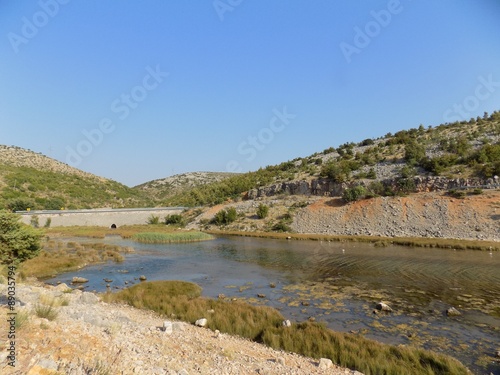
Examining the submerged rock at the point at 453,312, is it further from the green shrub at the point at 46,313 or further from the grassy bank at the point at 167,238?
the grassy bank at the point at 167,238

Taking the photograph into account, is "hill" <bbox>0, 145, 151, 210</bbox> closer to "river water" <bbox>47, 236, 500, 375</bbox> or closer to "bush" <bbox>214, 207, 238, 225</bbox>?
"bush" <bbox>214, 207, 238, 225</bbox>

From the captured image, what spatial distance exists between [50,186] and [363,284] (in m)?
115

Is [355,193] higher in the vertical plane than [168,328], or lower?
higher

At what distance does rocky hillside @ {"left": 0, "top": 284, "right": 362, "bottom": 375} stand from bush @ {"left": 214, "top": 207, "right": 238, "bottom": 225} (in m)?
58.2

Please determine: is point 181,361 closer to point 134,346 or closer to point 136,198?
point 134,346

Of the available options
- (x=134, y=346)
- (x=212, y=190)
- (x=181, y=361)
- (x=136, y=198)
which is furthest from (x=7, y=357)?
(x=136, y=198)

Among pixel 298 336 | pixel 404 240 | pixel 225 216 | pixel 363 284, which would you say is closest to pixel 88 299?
pixel 298 336

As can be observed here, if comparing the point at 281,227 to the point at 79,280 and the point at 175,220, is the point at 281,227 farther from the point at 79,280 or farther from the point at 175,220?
the point at 79,280

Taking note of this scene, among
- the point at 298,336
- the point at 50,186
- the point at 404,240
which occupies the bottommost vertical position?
the point at 298,336

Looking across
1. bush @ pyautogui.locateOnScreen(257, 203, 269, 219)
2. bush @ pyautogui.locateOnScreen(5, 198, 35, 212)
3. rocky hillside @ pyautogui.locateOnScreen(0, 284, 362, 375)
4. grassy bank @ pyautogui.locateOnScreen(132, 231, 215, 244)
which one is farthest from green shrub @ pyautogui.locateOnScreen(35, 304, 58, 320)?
bush @ pyautogui.locateOnScreen(5, 198, 35, 212)

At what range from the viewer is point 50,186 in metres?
110

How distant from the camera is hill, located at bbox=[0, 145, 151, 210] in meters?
93.9

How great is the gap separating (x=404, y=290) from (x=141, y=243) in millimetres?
40236

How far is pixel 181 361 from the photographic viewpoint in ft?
31.9
